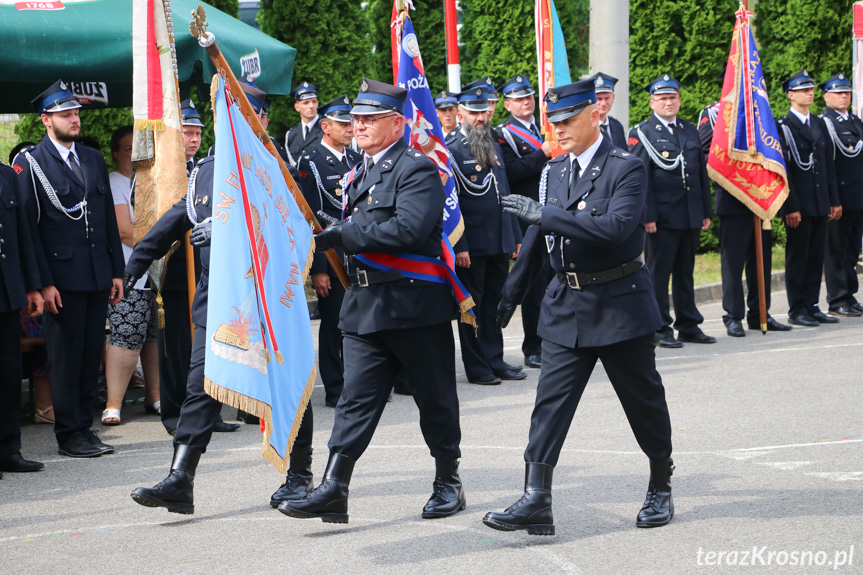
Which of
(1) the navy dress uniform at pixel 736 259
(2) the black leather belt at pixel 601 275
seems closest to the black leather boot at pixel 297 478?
(2) the black leather belt at pixel 601 275

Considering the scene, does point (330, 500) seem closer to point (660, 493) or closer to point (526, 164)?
point (660, 493)

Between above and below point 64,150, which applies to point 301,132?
above

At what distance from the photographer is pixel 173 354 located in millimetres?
7973

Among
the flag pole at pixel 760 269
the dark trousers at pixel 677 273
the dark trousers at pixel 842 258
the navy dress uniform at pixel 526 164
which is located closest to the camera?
the navy dress uniform at pixel 526 164

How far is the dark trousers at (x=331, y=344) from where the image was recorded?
8523 millimetres

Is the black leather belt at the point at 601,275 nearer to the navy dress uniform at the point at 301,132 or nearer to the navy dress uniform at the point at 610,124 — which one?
the navy dress uniform at the point at 610,124

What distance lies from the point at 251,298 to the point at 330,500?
1.01 m

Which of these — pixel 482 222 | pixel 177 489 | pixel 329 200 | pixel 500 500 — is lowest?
pixel 500 500

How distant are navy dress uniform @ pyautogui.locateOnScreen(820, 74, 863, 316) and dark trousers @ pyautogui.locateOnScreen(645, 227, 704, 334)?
6.59ft

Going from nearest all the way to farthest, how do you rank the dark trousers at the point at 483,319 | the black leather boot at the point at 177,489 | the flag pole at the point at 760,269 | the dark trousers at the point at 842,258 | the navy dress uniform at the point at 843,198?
the black leather boot at the point at 177,489 < the dark trousers at the point at 483,319 < the flag pole at the point at 760,269 < the navy dress uniform at the point at 843,198 < the dark trousers at the point at 842,258

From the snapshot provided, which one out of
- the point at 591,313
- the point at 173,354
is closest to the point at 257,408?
the point at 591,313

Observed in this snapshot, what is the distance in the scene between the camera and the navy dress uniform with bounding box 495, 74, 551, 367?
9914mm

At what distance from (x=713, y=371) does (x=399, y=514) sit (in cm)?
436

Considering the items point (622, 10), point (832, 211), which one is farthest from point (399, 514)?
point (622, 10)
